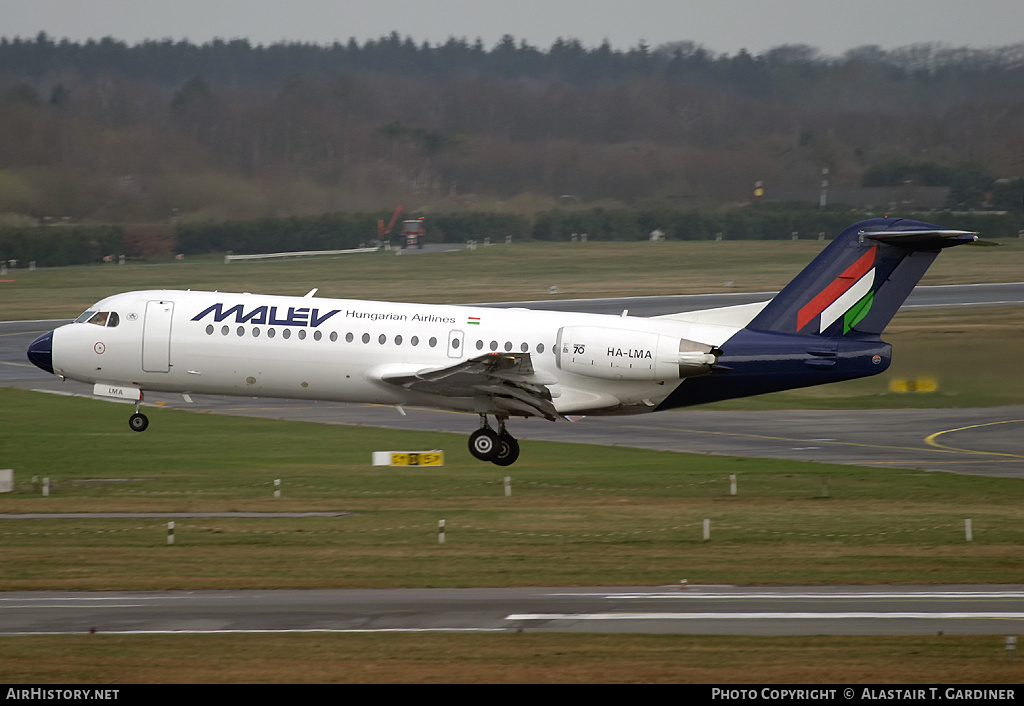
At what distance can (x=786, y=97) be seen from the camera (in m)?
79.8

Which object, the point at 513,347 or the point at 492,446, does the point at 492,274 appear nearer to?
the point at 492,446

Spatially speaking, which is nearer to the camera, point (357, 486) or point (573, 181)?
point (357, 486)

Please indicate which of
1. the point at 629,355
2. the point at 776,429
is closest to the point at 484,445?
the point at 629,355

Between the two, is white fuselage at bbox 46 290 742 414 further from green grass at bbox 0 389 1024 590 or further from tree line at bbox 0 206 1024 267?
tree line at bbox 0 206 1024 267

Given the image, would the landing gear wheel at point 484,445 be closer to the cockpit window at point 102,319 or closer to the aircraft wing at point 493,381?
the aircraft wing at point 493,381

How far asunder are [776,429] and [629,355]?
1548 centimetres

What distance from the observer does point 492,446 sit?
106 feet

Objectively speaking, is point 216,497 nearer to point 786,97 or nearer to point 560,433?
point 560,433

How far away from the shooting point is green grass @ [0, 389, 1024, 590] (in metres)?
23.3

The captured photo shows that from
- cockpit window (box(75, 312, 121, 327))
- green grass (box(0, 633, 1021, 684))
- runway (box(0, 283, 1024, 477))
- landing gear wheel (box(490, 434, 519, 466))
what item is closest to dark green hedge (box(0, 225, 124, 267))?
runway (box(0, 283, 1024, 477))

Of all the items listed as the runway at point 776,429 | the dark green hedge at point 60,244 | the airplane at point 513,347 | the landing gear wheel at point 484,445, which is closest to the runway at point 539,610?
the airplane at point 513,347

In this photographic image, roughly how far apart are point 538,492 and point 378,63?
7735 centimetres

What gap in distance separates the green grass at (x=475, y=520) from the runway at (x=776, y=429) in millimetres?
2080
